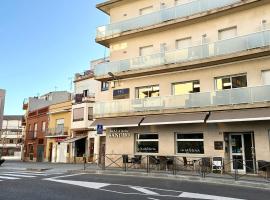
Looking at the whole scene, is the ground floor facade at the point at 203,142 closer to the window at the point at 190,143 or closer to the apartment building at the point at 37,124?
the window at the point at 190,143

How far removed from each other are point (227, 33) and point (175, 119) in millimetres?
6397

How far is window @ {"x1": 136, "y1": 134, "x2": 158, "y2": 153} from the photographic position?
66.9 feet

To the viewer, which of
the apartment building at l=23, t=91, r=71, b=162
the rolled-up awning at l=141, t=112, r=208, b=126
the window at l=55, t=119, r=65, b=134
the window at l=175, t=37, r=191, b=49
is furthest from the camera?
the apartment building at l=23, t=91, r=71, b=162

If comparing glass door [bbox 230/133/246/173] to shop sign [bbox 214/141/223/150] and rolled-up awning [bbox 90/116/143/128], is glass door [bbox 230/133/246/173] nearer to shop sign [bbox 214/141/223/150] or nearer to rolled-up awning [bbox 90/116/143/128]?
shop sign [bbox 214/141/223/150]

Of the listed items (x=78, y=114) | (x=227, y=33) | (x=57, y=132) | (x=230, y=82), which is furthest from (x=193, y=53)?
(x=57, y=132)

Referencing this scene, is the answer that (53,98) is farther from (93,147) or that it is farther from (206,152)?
(206,152)

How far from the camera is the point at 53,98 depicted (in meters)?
50.5

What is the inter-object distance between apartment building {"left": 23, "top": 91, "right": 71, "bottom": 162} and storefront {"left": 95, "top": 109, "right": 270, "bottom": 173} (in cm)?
2171

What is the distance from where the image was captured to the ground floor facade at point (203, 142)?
16641mm

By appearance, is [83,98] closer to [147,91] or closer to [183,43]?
[147,91]

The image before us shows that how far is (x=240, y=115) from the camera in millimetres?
16406

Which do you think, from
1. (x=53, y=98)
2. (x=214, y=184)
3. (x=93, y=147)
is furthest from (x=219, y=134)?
(x=53, y=98)

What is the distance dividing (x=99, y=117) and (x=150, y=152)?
489 cm

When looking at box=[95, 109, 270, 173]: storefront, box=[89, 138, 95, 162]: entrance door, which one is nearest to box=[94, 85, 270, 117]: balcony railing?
box=[95, 109, 270, 173]: storefront
